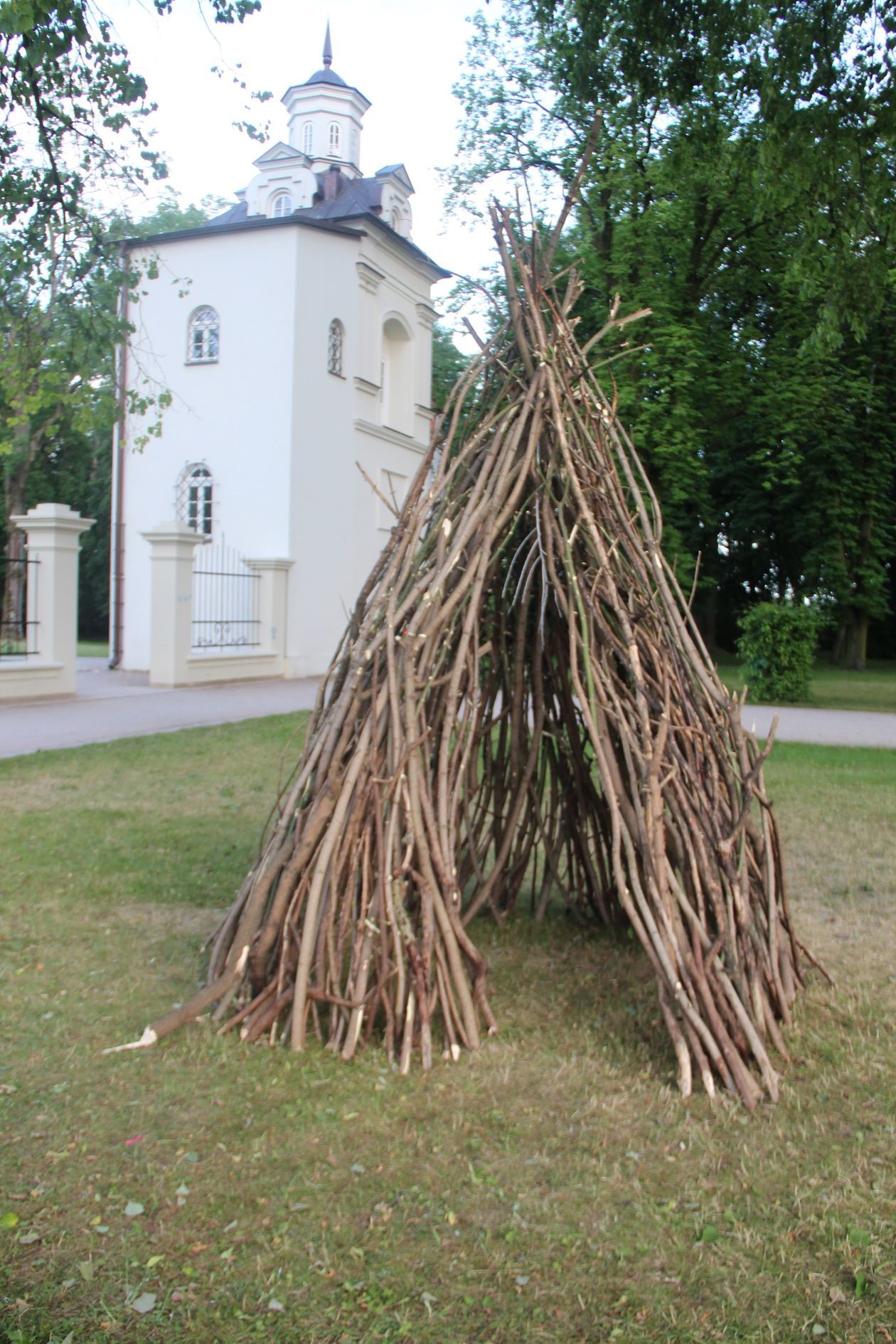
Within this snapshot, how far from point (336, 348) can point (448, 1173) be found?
2065 cm

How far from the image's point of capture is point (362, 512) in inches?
911

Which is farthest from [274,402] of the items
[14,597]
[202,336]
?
[14,597]

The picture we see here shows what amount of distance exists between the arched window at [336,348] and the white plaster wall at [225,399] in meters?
Result: 1.25

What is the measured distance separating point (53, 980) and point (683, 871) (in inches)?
97.5

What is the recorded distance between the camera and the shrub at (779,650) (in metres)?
18.3

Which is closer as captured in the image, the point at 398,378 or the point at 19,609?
the point at 19,609

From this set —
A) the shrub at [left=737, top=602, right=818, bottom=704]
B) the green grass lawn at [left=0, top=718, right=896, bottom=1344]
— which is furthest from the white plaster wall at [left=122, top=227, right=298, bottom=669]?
the green grass lawn at [left=0, top=718, right=896, bottom=1344]

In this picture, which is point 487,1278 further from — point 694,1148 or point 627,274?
point 627,274

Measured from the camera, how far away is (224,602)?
65.2 feet

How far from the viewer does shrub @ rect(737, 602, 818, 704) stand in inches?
722

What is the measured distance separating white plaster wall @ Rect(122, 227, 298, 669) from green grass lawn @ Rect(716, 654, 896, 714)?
8.99 meters

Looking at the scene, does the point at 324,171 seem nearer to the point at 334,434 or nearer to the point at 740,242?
the point at 334,434

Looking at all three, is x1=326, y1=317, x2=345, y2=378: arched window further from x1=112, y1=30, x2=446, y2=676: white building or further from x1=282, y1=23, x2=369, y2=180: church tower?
x1=282, y1=23, x2=369, y2=180: church tower

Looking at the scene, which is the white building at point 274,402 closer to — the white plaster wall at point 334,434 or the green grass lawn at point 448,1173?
the white plaster wall at point 334,434
